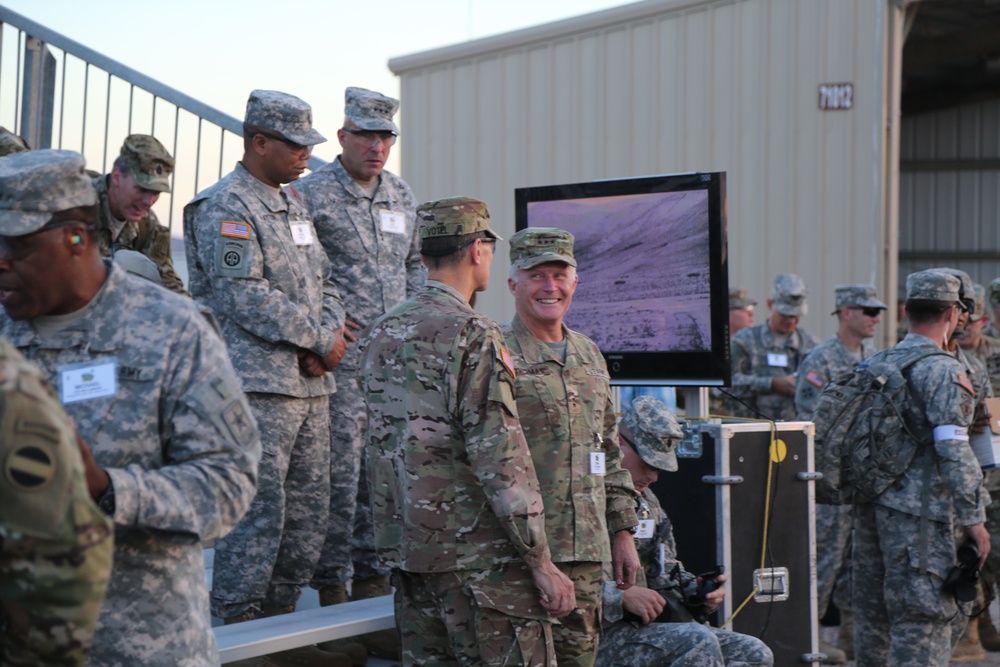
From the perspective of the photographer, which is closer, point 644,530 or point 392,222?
point 644,530

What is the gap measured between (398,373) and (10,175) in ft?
4.50

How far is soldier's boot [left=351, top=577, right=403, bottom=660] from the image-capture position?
4.33 metres

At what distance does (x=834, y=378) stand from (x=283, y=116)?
4.06m

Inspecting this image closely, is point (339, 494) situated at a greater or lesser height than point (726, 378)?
lesser

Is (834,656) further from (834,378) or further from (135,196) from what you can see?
(135,196)

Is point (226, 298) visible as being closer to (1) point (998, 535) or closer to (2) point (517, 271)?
(2) point (517, 271)

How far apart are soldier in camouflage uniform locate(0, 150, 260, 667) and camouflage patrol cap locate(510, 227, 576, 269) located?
1733 mm

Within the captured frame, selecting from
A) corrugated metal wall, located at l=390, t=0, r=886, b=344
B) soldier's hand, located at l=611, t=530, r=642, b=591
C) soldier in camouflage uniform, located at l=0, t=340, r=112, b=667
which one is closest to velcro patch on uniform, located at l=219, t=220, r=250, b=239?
soldier's hand, located at l=611, t=530, r=642, b=591

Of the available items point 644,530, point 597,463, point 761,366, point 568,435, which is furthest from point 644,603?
point 761,366

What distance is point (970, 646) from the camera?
20.8 feet

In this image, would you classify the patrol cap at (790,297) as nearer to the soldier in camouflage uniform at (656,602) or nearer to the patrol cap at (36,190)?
the soldier in camouflage uniform at (656,602)

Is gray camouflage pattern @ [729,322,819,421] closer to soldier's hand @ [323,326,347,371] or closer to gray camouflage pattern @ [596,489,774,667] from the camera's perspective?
gray camouflage pattern @ [596,489,774,667]

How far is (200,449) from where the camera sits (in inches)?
82.4

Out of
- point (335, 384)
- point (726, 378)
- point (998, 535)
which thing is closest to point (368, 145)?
point (335, 384)
